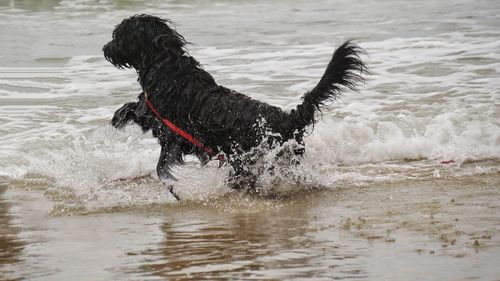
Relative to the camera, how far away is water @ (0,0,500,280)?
4.41 metres

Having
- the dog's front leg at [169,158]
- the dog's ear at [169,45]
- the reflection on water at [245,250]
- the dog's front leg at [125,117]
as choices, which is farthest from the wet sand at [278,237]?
the dog's ear at [169,45]

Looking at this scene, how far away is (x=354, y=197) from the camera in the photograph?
19.1 feet

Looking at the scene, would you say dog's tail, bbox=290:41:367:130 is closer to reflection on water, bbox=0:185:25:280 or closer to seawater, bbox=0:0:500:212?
seawater, bbox=0:0:500:212

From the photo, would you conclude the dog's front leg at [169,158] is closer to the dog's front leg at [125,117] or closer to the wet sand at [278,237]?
the wet sand at [278,237]

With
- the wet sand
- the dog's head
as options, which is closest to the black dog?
the dog's head

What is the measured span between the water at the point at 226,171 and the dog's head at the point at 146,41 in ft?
2.90

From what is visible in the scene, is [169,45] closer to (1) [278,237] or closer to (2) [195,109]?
(2) [195,109]

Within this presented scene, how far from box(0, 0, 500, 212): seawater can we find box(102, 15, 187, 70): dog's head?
938 millimetres

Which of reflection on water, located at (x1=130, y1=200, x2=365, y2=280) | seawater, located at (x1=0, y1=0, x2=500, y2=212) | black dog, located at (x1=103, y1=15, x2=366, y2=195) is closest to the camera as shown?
reflection on water, located at (x1=130, y1=200, x2=365, y2=280)

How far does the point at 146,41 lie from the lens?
241 inches

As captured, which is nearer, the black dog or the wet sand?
the wet sand

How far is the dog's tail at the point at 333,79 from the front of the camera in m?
5.75

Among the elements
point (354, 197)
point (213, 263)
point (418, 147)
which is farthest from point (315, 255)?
point (418, 147)

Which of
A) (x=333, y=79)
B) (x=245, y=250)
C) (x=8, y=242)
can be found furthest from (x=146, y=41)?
(x=245, y=250)
